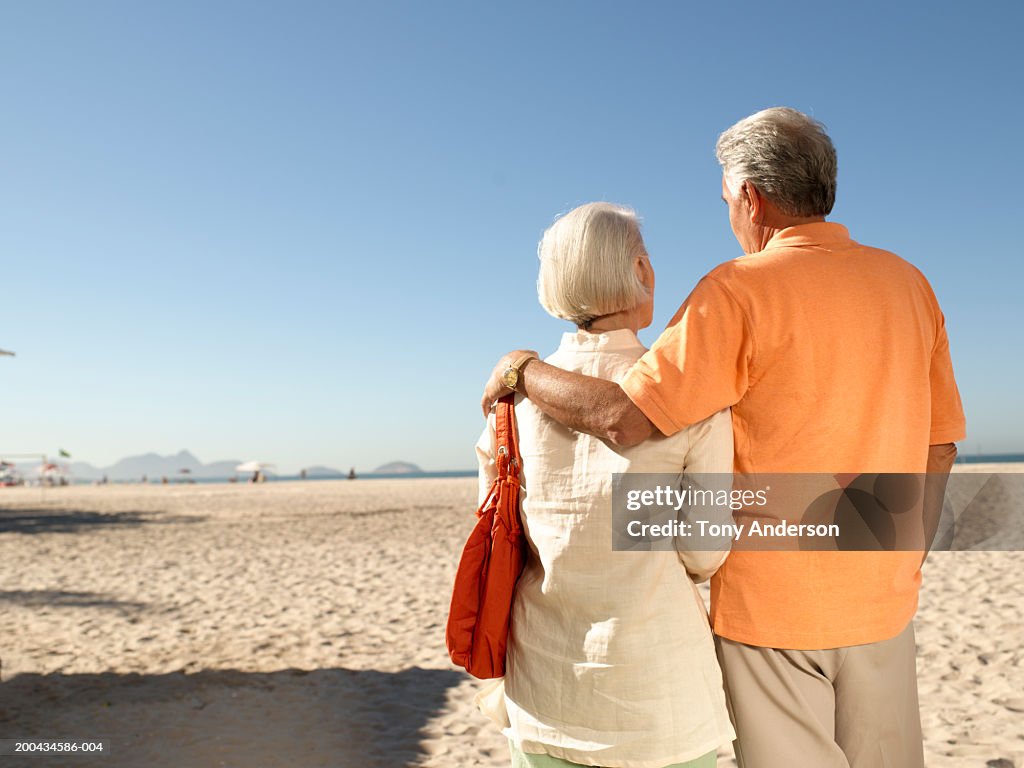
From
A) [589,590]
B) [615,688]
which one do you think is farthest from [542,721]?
[589,590]

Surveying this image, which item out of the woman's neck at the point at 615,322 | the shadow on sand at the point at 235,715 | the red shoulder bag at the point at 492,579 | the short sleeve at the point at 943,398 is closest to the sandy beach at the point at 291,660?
the shadow on sand at the point at 235,715

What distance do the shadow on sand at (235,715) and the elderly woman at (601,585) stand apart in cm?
281

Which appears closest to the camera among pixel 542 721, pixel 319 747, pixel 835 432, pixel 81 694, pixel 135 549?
pixel 835 432

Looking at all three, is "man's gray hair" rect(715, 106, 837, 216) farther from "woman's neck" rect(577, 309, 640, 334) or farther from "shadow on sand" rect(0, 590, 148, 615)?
"shadow on sand" rect(0, 590, 148, 615)

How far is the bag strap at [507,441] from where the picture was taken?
1915mm

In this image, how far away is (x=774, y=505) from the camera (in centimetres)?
170

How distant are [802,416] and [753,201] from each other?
542 millimetres

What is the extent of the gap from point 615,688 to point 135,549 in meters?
13.7

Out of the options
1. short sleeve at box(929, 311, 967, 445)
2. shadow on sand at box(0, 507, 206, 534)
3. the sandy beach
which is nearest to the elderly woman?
short sleeve at box(929, 311, 967, 445)

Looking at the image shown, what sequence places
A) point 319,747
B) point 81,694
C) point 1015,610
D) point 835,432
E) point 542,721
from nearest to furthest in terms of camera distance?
point 835,432 → point 542,721 → point 319,747 → point 81,694 → point 1015,610

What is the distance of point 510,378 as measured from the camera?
1918mm

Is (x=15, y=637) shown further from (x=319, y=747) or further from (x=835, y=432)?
(x=835, y=432)

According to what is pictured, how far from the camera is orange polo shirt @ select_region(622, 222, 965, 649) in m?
1.66

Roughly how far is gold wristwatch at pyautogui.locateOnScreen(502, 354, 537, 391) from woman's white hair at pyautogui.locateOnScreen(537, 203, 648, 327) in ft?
0.47
